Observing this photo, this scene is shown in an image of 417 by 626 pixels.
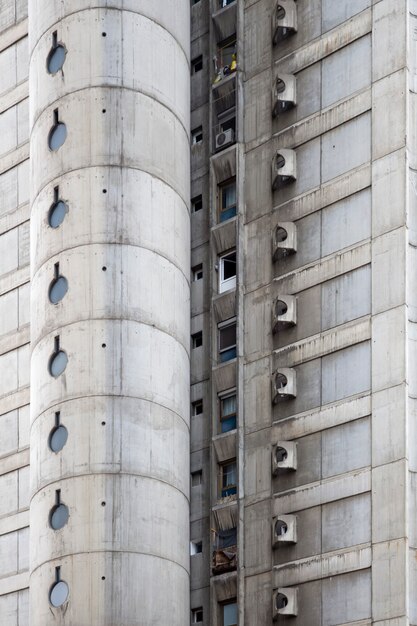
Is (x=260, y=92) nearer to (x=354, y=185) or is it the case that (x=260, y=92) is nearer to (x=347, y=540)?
(x=354, y=185)

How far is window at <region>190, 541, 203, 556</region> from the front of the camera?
66.4m

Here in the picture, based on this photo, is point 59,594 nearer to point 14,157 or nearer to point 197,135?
point 197,135

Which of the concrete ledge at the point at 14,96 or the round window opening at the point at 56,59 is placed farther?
the concrete ledge at the point at 14,96

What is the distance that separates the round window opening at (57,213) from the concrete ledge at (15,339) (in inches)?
275

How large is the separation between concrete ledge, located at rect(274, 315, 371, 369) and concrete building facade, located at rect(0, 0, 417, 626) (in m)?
0.08

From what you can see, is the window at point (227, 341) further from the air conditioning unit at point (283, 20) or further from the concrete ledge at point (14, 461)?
the air conditioning unit at point (283, 20)

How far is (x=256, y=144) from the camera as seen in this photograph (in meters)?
68.3

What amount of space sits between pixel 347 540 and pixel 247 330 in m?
8.91

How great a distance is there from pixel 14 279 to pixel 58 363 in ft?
31.6

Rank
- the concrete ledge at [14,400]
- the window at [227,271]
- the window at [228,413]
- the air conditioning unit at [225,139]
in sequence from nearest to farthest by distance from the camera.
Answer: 1. the window at [228,413]
2. the window at [227,271]
3. the air conditioning unit at [225,139]
4. the concrete ledge at [14,400]

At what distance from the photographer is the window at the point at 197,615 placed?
65.9 meters

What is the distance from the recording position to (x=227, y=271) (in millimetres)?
68750

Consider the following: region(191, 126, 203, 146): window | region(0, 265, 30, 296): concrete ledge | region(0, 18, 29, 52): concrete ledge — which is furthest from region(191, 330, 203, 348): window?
region(0, 18, 29, 52): concrete ledge

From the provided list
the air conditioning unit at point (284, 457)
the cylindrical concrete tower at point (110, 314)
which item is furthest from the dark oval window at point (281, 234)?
the air conditioning unit at point (284, 457)
